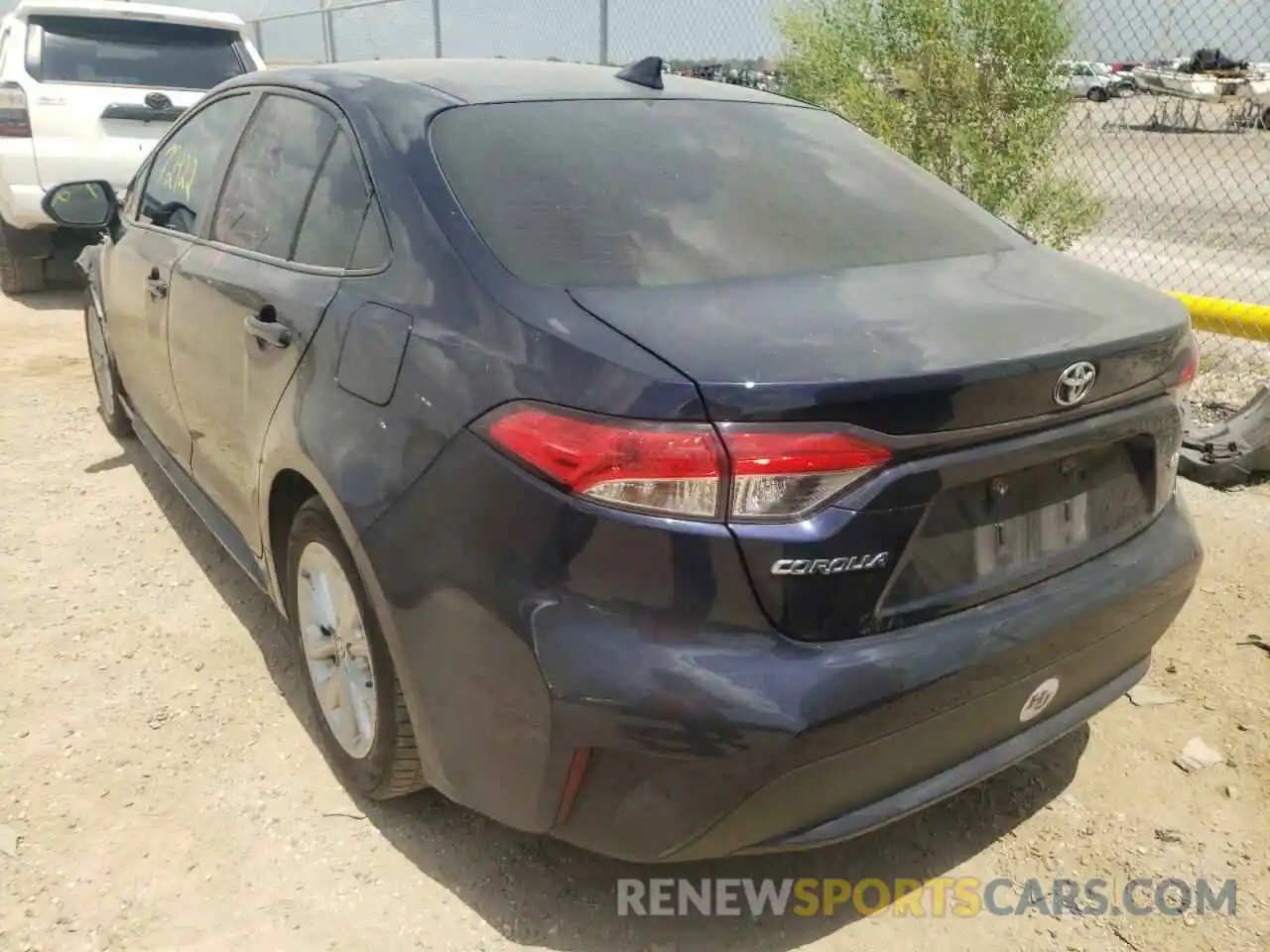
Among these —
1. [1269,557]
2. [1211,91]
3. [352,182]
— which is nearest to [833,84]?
[1269,557]

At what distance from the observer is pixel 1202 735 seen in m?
2.87

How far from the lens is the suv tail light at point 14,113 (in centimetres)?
684

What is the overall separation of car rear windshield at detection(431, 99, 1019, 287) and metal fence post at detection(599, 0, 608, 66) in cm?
578

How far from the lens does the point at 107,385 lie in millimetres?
4691

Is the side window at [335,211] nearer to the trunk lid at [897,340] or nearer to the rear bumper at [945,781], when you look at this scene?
the trunk lid at [897,340]

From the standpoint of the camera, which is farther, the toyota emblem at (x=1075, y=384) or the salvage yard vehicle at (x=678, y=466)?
the toyota emblem at (x=1075, y=384)

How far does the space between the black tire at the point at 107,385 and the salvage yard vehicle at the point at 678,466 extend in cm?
208

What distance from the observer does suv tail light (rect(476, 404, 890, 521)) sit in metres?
1.69

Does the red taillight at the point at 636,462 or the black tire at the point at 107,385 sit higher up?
the red taillight at the point at 636,462

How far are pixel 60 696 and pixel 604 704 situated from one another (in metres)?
1.94

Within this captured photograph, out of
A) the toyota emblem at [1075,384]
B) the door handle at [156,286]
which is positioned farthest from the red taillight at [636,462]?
the door handle at [156,286]

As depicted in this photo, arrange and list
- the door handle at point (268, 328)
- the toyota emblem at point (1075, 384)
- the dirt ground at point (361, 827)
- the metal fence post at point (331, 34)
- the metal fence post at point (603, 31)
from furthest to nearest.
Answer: the metal fence post at point (331, 34)
the metal fence post at point (603, 31)
the door handle at point (268, 328)
the dirt ground at point (361, 827)
the toyota emblem at point (1075, 384)

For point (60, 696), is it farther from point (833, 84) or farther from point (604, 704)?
point (833, 84)

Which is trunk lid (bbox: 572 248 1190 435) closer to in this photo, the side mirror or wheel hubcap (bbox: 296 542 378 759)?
wheel hubcap (bbox: 296 542 378 759)
